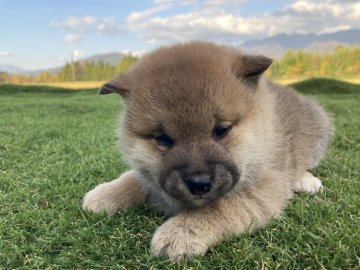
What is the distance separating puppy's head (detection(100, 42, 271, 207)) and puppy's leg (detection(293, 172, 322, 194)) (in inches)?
35.3

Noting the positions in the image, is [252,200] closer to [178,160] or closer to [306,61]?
[178,160]

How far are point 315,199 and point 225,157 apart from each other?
0.99m

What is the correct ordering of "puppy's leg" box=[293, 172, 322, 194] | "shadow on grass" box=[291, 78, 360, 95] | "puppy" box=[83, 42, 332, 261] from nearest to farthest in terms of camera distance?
1. "puppy" box=[83, 42, 332, 261]
2. "puppy's leg" box=[293, 172, 322, 194]
3. "shadow on grass" box=[291, 78, 360, 95]

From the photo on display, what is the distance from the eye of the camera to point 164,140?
247 cm

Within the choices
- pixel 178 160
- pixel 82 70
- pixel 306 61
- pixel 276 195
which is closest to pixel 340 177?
pixel 276 195

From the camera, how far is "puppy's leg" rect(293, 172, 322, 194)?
323 cm

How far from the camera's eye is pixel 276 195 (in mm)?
2740

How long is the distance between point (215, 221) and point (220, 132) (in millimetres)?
517

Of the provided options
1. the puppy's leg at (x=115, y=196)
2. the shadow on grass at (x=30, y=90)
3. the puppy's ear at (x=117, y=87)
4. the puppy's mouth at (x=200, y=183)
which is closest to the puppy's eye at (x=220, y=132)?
the puppy's mouth at (x=200, y=183)

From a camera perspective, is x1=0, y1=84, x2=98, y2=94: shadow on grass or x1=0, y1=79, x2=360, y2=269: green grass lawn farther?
x1=0, y1=84, x2=98, y2=94: shadow on grass

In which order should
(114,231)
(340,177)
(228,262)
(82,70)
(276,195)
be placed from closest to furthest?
1. (228,262)
2. (114,231)
3. (276,195)
4. (340,177)
5. (82,70)

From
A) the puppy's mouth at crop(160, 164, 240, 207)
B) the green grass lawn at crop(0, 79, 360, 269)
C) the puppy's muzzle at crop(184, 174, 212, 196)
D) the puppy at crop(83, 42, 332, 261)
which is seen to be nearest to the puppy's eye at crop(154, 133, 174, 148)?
the puppy at crop(83, 42, 332, 261)

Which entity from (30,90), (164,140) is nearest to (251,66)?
(164,140)

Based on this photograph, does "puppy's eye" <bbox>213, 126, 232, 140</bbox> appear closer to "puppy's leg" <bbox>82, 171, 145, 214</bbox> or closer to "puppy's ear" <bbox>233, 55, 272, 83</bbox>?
"puppy's ear" <bbox>233, 55, 272, 83</bbox>
